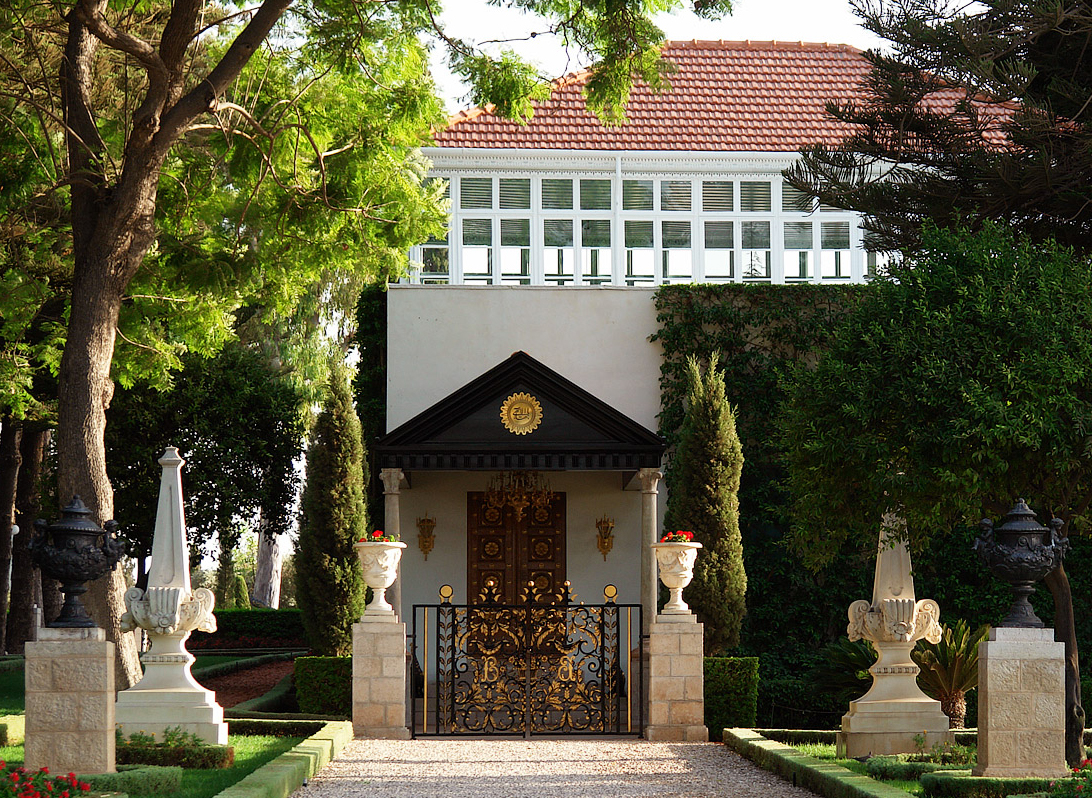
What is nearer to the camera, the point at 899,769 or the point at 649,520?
the point at 899,769

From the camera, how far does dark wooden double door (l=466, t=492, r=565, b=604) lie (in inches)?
728

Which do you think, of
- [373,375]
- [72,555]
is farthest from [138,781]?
[373,375]

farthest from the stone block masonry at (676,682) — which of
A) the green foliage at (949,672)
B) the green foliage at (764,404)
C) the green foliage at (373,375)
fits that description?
the green foliage at (373,375)

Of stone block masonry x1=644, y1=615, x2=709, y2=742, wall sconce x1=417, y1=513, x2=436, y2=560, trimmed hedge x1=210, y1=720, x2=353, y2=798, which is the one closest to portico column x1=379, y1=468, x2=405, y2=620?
wall sconce x1=417, y1=513, x2=436, y2=560

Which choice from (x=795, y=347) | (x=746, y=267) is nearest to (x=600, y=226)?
(x=746, y=267)

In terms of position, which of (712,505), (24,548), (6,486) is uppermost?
(6,486)

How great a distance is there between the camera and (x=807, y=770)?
31.9 feet

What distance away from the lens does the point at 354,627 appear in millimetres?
13391

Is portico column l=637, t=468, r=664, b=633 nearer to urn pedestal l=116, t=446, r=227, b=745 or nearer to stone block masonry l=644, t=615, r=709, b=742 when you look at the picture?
stone block masonry l=644, t=615, r=709, b=742

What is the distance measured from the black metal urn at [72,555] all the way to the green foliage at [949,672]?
8386mm

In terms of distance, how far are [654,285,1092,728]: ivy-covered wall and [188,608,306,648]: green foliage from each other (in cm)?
1344

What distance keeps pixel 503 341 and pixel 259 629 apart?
513 inches

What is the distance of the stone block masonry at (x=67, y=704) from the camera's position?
8.42 metres

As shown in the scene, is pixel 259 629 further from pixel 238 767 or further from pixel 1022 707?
pixel 1022 707
